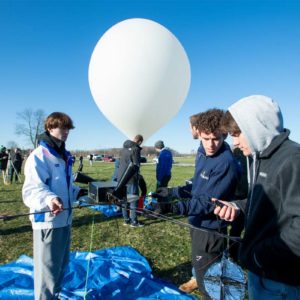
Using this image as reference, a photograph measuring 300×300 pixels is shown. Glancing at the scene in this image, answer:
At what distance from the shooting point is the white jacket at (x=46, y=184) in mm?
2428

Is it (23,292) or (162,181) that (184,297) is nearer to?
(23,292)

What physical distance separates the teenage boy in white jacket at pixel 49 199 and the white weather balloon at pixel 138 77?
2919 millimetres

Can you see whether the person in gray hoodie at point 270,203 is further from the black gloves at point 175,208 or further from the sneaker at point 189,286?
the sneaker at point 189,286

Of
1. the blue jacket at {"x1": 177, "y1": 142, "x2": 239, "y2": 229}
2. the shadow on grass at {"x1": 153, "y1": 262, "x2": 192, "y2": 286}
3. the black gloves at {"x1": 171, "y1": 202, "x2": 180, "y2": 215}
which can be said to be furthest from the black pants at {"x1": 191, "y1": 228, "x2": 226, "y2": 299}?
the shadow on grass at {"x1": 153, "y1": 262, "x2": 192, "y2": 286}

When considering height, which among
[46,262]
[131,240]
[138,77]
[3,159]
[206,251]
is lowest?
[131,240]

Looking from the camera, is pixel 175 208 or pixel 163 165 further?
pixel 163 165

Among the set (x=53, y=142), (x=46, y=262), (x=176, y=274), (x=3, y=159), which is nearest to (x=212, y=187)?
(x=53, y=142)

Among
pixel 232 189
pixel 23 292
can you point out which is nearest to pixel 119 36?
pixel 232 189

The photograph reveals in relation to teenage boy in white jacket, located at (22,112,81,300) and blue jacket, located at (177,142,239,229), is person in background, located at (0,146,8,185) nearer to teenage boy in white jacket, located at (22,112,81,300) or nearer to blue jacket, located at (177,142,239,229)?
teenage boy in white jacket, located at (22,112,81,300)

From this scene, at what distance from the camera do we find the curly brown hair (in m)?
2.55

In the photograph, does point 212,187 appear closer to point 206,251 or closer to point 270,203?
point 206,251

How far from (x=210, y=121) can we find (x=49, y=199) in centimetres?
163

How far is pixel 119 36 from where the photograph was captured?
5.70 m

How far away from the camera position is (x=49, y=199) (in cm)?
237
